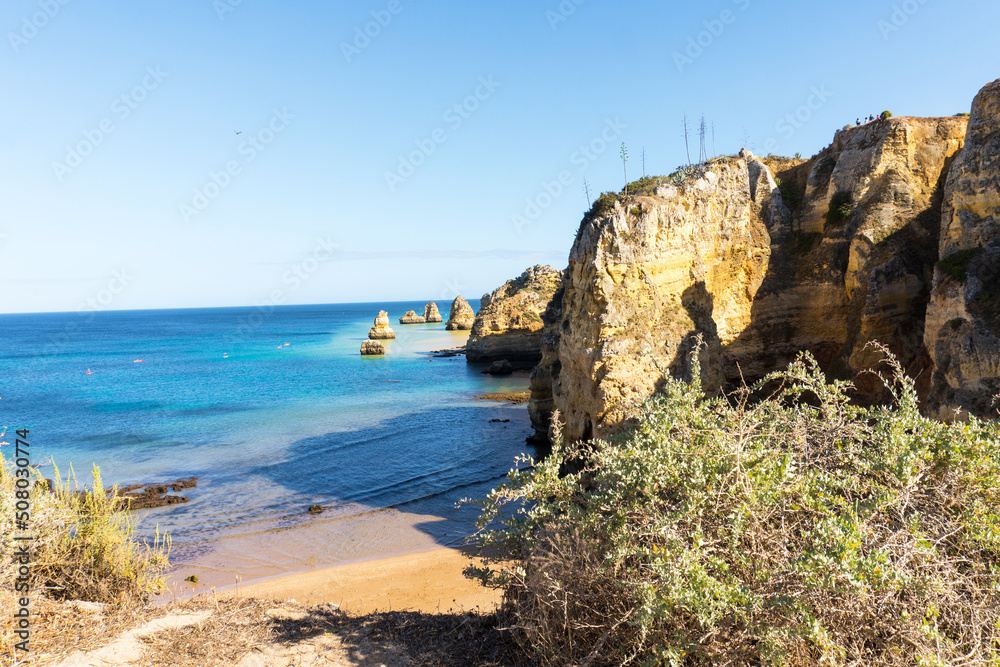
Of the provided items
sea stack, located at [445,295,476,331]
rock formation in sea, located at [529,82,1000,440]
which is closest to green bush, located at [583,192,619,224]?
rock formation in sea, located at [529,82,1000,440]

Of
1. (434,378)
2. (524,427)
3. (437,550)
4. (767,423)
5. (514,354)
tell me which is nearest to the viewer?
(767,423)

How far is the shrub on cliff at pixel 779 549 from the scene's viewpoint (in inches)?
158

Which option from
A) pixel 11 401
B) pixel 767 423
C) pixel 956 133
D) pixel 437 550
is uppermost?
pixel 956 133

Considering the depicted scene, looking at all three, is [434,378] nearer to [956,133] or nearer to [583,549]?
[956,133]

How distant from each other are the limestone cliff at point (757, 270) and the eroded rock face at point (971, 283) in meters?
2.16

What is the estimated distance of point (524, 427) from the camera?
29438 millimetres

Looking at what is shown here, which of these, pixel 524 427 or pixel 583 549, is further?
pixel 524 427

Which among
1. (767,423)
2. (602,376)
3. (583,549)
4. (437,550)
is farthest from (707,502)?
(437,550)

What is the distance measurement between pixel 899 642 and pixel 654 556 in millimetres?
1901

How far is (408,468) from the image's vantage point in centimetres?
2302

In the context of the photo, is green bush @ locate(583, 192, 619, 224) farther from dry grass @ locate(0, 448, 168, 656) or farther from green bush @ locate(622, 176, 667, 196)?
dry grass @ locate(0, 448, 168, 656)

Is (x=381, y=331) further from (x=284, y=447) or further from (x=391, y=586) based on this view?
(x=391, y=586)

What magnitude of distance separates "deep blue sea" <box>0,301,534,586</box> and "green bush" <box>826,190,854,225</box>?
15291mm

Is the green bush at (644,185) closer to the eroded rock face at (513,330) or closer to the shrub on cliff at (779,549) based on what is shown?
the shrub on cliff at (779,549)
